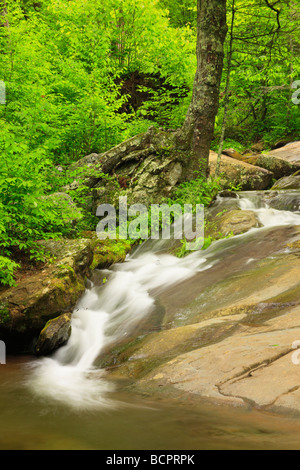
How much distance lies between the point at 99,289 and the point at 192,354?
10.6 ft

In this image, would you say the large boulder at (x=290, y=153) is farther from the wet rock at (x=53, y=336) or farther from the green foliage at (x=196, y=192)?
the wet rock at (x=53, y=336)

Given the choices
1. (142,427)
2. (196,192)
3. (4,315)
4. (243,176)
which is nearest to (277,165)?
(243,176)

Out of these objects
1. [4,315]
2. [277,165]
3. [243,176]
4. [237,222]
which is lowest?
[4,315]

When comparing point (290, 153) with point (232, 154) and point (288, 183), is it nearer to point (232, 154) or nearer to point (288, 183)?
point (232, 154)

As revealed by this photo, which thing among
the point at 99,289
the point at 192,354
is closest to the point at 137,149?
the point at 99,289

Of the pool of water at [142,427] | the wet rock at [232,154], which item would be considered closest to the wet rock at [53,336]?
the pool of water at [142,427]

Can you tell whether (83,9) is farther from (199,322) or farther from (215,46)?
(199,322)

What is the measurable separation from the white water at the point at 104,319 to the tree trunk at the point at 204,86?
9.40 ft

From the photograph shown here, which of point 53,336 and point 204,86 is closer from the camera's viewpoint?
point 53,336

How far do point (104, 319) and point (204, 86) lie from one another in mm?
7010

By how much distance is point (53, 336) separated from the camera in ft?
15.2

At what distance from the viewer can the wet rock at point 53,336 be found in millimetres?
4617

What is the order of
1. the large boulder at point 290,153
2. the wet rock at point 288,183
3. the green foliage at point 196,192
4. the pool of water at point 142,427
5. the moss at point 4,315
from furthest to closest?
the large boulder at point 290,153 → the wet rock at point 288,183 → the green foliage at point 196,192 → the moss at point 4,315 → the pool of water at point 142,427

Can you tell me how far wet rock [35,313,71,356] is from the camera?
4.62m
